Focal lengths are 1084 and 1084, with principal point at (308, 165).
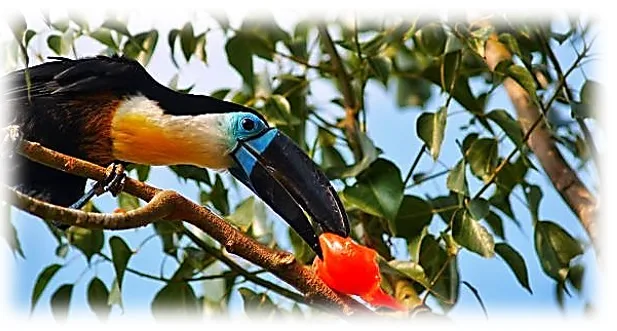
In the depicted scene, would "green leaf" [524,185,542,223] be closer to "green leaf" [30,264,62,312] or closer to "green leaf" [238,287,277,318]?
"green leaf" [238,287,277,318]

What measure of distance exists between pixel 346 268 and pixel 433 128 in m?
0.45

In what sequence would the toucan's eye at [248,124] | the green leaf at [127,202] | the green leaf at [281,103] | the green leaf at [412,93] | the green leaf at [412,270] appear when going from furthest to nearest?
the green leaf at [412,93] → the green leaf at [281,103] → the green leaf at [127,202] → the green leaf at [412,270] → the toucan's eye at [248,124]

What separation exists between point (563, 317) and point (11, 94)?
88 cm

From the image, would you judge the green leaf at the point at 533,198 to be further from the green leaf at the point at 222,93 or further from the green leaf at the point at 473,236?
the green leaf at the point at 222,93

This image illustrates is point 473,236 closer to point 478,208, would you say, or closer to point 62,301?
point 478,208

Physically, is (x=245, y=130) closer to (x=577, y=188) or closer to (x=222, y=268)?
(x=222, y=268)

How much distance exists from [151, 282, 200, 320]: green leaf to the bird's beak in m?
0.42

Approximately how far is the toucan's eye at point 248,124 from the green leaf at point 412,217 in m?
0.44

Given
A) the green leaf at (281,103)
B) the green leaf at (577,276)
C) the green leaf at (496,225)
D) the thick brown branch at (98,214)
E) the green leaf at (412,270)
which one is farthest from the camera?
the green leaf at (577,276)

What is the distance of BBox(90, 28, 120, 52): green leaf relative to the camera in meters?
1.57

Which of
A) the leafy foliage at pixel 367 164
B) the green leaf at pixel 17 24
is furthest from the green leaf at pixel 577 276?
the green leaf at pixel 17 24

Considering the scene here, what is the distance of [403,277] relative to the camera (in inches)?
58.1

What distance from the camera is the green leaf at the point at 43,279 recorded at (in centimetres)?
161

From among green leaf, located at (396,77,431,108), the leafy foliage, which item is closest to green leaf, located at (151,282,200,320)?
the leafy foliage
